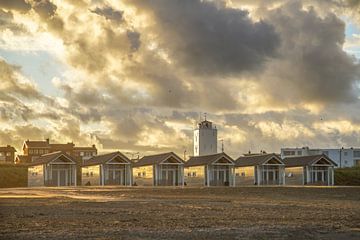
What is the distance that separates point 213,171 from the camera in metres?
71.5

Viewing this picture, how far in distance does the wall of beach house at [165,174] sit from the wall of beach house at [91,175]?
6374mm

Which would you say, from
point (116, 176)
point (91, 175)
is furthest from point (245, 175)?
point (91, 175)

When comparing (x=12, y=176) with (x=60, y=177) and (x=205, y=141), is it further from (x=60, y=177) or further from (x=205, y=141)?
(x=205, y=141)

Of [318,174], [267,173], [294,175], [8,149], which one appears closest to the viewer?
[267,173]

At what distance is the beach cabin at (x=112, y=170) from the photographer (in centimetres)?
6844

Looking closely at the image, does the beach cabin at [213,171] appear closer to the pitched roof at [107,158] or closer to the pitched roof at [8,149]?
the pitched roof at [107,158]

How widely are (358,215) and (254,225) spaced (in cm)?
657

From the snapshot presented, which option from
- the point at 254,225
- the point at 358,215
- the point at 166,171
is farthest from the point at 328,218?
the point at 166,171

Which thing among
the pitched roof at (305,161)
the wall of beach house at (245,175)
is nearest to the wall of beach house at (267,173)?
the wall of beach house at (245,175)

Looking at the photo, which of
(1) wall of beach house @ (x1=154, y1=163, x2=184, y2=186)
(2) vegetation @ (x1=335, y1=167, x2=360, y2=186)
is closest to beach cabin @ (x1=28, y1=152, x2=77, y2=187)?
(1) wall of beach house @ (x1=154, y1=163, x2=184, y2=186)

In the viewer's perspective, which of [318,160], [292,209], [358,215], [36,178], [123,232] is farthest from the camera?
[318,160]

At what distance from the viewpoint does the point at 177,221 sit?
72.3 ft

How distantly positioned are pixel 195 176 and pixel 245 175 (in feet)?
20.9

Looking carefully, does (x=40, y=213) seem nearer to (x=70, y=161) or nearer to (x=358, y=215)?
(x=358, y=215)
